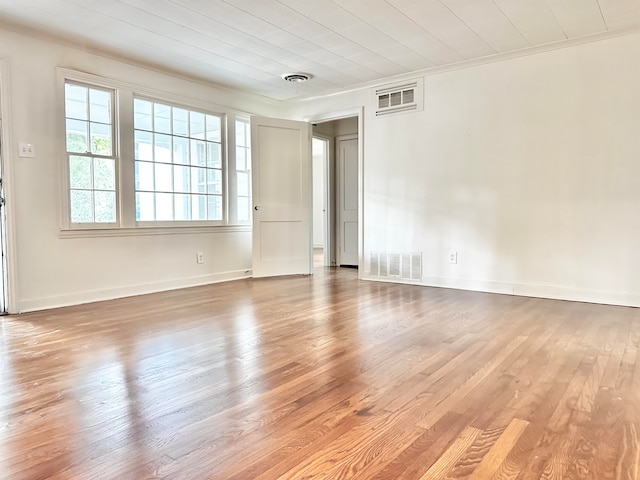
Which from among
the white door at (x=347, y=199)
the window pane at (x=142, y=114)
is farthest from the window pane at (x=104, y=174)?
the white door at (x=347, y=199)

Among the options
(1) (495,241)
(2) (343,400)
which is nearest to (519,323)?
(1) (495,241)

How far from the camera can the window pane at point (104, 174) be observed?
4254 millimetres

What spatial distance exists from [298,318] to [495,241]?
92.2 inches

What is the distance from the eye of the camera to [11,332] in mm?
3090

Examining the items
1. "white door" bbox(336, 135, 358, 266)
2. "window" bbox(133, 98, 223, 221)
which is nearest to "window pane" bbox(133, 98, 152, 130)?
"window" bbox(133, 98, 223, 221)

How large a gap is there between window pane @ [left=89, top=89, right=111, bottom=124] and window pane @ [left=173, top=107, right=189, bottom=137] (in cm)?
76

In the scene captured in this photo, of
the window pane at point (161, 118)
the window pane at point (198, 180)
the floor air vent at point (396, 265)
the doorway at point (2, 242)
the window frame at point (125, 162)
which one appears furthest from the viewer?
the window pane at point (198, 180)

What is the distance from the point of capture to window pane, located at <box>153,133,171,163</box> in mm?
4758

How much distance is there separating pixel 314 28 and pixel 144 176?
2.36 meters

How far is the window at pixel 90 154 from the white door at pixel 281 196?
172 centimetres

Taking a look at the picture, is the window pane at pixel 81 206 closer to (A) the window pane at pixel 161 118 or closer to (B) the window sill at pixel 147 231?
(B) the window sill at pixel 147 231

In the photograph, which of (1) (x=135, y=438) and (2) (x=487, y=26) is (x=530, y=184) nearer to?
(2) (x=487, y=26)

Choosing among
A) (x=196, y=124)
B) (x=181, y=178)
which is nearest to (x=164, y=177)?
(x=181, y=178)

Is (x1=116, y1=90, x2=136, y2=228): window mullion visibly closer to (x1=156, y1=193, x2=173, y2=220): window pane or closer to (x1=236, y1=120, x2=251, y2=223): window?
(x1=156, y1=193, x2=173, y2=220): window pane
